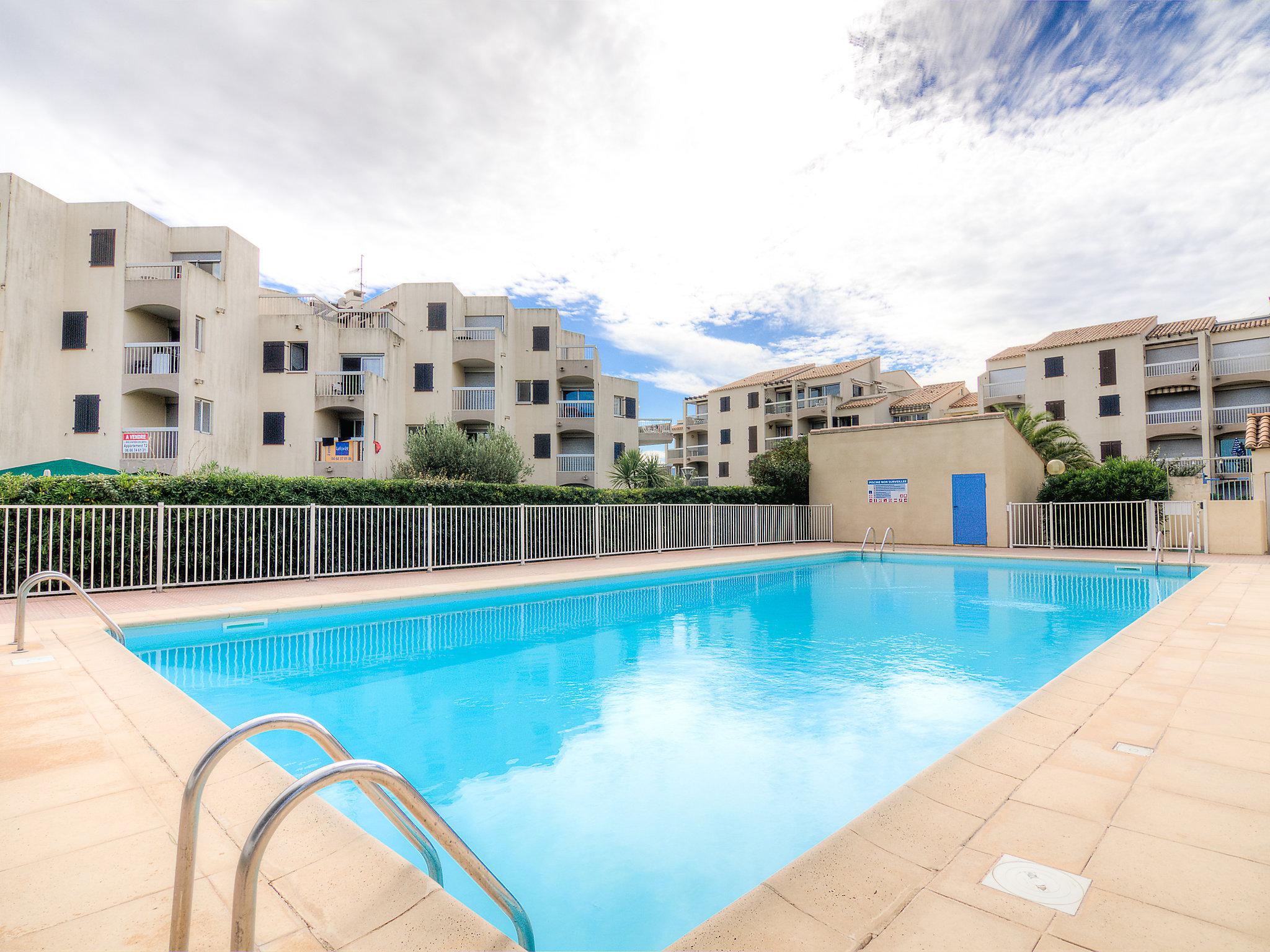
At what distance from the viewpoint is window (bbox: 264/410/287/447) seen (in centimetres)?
2302

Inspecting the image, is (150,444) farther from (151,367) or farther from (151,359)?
(151,359)

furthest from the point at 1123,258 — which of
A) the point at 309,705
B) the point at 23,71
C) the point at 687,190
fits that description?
the point at 23,71

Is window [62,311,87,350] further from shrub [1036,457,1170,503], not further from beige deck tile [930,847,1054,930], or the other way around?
shrub [1036,457,1170,503]

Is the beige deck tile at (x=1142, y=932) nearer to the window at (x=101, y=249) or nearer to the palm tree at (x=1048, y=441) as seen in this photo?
the palm tree at (x=1048, y=441)

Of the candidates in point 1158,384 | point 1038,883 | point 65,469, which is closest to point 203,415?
point 65,469

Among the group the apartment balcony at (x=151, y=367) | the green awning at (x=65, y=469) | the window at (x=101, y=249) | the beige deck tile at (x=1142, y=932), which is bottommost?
the beige deck tile at (x=1142, y=932)

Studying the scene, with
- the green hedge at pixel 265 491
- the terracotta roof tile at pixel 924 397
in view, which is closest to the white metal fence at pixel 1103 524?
the green hedge at pixel 265 491

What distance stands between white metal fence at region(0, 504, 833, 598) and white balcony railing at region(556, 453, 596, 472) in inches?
585

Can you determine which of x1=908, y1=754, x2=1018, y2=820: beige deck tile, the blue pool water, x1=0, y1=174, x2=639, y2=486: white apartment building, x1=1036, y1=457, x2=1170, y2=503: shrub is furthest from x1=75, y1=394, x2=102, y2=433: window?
x1=1036, y1=457, x2=1170, y2=503: shrub

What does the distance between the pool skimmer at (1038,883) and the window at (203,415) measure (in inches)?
950

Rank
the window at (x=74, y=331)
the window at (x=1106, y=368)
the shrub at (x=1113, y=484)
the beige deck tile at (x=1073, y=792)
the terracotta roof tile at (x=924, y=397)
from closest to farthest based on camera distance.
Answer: the beige deck tile at (x=1073, y=792) < the shrub at (x=1113, y=484) < the window at (x=74, y=331) < the window at (x=1106, y=368) < the terracotta roof tile at (x=924, y=397)

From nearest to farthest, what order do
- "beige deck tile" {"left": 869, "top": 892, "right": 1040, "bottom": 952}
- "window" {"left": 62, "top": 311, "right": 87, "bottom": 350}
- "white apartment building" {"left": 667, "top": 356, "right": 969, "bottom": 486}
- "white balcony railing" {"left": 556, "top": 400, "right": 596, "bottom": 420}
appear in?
"beige deck tile" {"left": 869, "top": 892, "right": 1040, "bottom": 952} → "window" {"left": 62, "top": 311, "right": 87, "bottom": 350} → "white balcony railing" {"left": 556, "top": 400, "right": 596, "bottom": 420} → "white apartment building" {"left": 667, "top": 356, "right": 969, "bottom": 486}

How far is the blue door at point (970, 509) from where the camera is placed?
17.5 m

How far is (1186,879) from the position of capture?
197 cm
